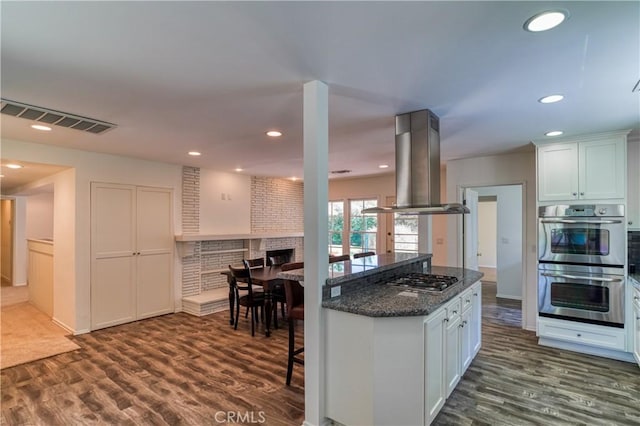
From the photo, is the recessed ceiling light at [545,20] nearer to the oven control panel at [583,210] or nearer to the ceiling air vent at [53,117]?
the oven control panel at [583,210]

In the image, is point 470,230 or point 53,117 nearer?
point 53,117

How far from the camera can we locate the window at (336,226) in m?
7.94

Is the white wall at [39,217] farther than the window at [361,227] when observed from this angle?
Yes

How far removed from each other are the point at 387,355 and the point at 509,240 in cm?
544

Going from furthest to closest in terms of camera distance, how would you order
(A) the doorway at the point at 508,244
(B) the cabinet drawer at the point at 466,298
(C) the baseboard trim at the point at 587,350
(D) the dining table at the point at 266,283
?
(A) the doorway at the point at 508,244, (D) the dining table at the point at 266,283, (C) the baseboard trim at the point at 587,350, (B) the cabinet drawer at the point at 466,298

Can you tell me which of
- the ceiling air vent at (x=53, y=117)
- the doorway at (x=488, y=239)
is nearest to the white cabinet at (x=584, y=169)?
the doorway at (x=488, y=239)

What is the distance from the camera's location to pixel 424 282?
301 cm

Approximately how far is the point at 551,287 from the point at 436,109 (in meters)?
2.73

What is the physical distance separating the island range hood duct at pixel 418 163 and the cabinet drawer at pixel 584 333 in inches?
83.8

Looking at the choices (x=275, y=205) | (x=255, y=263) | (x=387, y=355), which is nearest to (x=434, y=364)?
(x=387, y=355)

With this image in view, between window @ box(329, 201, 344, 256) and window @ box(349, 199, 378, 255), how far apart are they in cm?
29

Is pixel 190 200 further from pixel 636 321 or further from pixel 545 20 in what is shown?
pixel 636 321

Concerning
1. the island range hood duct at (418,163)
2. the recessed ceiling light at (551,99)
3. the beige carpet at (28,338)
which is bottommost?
the beige carpet at (28,338)

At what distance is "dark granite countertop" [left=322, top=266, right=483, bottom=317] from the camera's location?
6.90ft
